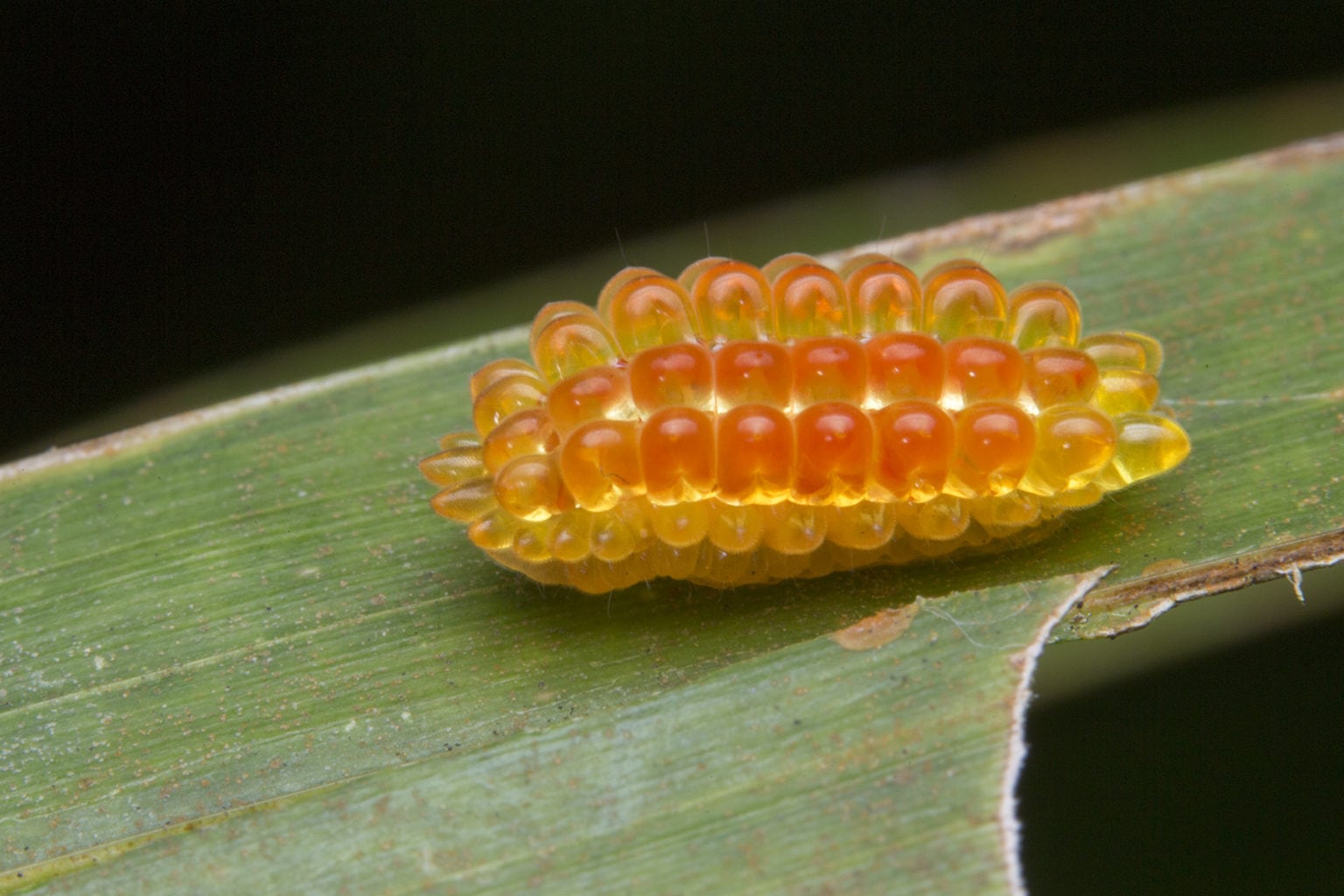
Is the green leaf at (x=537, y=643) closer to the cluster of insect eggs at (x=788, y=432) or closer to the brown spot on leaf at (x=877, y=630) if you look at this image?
the brown spot on leaf at (x=877, y=630)

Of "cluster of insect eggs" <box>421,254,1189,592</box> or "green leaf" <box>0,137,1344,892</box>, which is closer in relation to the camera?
"green leaf" <box>0,137,1344,892</box>

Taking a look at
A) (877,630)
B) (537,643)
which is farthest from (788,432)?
(537,643)

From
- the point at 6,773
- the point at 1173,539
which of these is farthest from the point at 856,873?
the point at 6,773

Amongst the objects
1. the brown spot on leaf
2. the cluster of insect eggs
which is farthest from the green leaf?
the cluster of insect eggs

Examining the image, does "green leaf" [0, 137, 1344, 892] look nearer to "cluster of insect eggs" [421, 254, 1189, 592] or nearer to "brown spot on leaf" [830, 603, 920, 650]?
"brown spot on leaf" [830, 603, 920, 650]

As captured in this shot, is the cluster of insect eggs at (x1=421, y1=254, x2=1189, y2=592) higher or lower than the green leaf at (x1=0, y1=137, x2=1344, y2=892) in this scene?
higher

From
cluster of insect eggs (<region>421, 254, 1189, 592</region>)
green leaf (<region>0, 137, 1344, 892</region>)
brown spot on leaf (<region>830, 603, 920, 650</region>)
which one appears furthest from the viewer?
cluster of insect eggs (<region>421, 254, 1189, 592</region>)

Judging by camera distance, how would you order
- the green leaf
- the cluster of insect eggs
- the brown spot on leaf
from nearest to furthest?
the green leaf
the brown spot on leaf
the cluster of insect eggs

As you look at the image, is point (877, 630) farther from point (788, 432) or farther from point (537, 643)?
point (537, 643)
